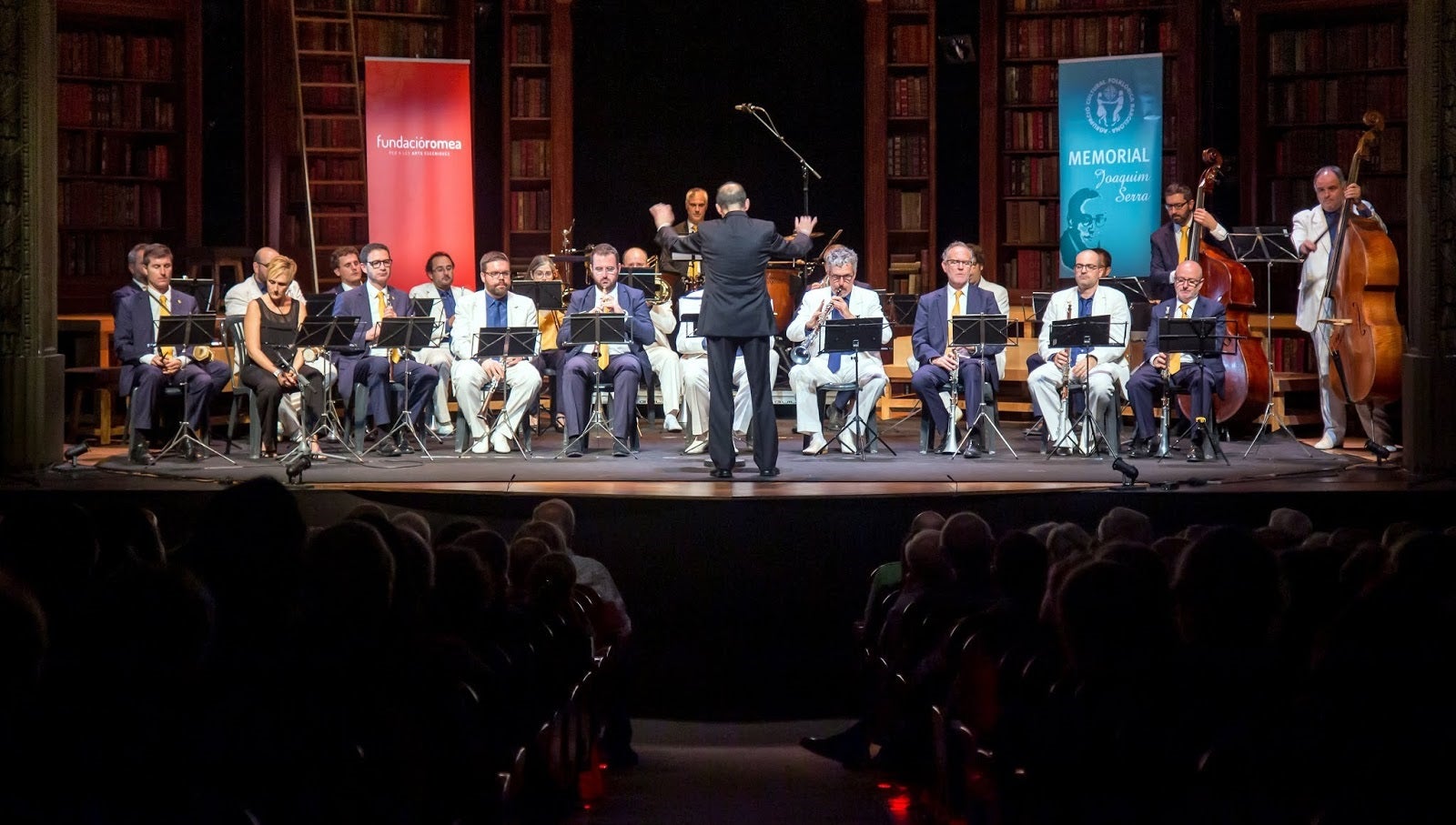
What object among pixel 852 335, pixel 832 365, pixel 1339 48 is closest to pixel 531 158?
pixel 832 365

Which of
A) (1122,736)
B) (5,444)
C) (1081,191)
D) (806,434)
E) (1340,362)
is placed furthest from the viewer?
(1081,191)

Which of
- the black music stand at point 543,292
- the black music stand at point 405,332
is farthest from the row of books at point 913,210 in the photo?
the black music stand at point 405,332

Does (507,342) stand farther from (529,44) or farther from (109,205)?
(109,205)

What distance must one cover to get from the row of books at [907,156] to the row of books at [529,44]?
271 cm

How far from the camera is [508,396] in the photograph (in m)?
8.34

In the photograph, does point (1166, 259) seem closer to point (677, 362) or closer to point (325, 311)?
point (677, 362)

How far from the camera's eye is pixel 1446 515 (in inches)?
246

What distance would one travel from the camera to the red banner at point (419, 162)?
33.2 feet

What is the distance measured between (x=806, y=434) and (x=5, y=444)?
4227mm

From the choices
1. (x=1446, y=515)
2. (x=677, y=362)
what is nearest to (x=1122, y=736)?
(x=1446, y=515)

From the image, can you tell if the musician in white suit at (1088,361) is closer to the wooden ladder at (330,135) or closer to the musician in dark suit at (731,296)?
the musician in dark suit at (731,296)

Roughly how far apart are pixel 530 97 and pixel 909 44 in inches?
114

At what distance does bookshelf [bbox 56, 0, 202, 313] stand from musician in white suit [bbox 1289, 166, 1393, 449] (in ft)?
24.0

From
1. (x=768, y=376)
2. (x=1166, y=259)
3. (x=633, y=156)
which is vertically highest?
(x=633, y=156)
